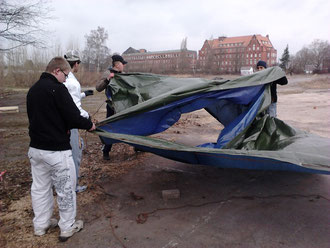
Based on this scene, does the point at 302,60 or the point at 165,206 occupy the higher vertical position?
the point at 302,60

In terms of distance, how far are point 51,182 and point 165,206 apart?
149 centimetres

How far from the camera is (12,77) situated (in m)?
28.6

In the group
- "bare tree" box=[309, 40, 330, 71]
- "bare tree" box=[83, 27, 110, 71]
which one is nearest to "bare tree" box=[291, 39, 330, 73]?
"bare tree" box=[309, 40, 330, 71]

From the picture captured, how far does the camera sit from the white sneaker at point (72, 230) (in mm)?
2732

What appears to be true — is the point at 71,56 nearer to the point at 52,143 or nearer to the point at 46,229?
the point at 52,143

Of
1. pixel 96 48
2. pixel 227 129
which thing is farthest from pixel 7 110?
pixel 96 48

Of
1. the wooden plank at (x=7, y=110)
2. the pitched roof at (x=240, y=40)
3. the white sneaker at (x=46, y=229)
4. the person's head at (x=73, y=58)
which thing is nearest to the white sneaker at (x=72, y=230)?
the white sneaker at (x=46, y=229)

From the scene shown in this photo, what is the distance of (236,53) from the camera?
237ft

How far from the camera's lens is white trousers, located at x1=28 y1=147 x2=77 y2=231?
2652 millimetres

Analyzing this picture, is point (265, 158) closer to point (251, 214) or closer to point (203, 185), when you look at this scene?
point (251, 214)

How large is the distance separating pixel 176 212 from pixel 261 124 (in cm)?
186

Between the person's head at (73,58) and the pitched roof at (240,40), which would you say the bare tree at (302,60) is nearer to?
the pitched roof at (240,40)

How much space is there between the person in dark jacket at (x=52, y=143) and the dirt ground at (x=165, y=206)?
0.24 meters

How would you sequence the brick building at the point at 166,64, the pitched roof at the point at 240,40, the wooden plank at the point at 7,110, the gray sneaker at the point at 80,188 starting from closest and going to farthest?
the gray sneaker at the point at 80,188, the wooden plank at the point at 7,110, the brick building at the point at 166,64, the pitched roof at the point at 240,40
